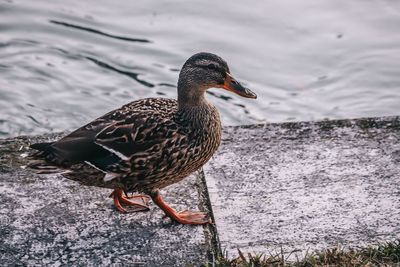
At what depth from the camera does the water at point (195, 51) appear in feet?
26.9

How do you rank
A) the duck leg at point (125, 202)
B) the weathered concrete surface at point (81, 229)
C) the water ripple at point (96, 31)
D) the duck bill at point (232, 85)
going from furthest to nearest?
the water ripple at point (96, 31) → the duck bill at point (232, 85) → the duck leg at point (125, 202) → the weathered concrete surface at point (81, 229)

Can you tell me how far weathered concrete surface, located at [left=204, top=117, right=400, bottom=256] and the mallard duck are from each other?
11.8 inches

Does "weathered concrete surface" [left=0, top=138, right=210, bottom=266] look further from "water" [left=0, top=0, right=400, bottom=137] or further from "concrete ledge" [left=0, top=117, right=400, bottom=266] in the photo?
"water" [left=0, top=0, right=400, bottom=137]

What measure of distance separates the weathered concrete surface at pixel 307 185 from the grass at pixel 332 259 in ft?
0.51

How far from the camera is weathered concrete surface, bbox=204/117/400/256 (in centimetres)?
488

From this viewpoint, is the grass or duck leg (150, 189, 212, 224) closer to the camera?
the grass

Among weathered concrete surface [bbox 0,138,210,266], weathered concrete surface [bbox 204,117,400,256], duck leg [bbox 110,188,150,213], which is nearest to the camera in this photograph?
weathered concrete surface [bbox 0,138,210,266]

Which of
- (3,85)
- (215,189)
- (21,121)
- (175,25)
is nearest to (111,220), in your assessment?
(215,189)

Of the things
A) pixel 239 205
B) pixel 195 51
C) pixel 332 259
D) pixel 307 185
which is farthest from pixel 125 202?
pixel 195 51

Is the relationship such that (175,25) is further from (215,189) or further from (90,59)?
(215,189)

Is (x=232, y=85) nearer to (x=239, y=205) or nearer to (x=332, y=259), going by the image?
(x=239, y=205)

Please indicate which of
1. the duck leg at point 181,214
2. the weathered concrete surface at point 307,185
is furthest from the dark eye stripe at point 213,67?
the duck leg at point 181,214

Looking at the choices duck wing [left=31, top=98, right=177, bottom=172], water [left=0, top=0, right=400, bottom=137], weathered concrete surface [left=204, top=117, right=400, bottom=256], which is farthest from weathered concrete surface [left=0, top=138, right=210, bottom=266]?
water [left=0, top=0, right=400, bottom=137]

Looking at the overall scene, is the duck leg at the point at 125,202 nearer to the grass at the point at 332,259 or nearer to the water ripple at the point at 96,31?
the grass at the point at 332,259
